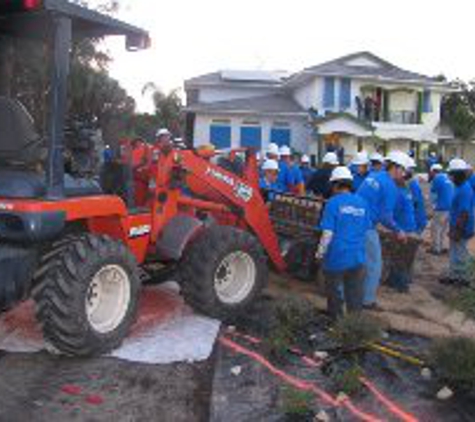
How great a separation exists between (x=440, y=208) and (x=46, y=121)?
375 inches

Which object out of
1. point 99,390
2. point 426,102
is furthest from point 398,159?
point 426,102

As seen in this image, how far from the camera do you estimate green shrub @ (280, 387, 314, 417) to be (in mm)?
4992

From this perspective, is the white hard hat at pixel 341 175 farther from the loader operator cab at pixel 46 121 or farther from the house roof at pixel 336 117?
the house roof at pixel 336 117

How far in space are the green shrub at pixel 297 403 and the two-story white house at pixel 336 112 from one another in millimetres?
31303

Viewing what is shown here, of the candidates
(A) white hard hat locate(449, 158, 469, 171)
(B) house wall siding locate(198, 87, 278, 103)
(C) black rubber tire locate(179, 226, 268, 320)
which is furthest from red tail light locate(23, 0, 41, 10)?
(B) house wall siding locate(198, 87, 278, 103)

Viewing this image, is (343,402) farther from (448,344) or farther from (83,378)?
(83,378)

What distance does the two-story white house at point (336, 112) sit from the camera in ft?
126

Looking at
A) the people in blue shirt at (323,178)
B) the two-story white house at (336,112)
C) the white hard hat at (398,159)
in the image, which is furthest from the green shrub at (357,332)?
the two-story white house at (336,112)

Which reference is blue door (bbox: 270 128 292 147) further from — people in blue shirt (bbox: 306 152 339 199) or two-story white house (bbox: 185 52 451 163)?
people in blue shirt (bbox: 306 152 339 199)

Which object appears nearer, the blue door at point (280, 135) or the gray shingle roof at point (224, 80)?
the blue door at point (280, 135)

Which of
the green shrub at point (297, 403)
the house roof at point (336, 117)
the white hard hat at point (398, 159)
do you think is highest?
the house roof at point (336, 117)

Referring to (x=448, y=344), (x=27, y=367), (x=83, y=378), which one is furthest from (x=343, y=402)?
(x=27, y=367)

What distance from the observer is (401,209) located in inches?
382

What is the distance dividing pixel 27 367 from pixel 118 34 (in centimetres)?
279
